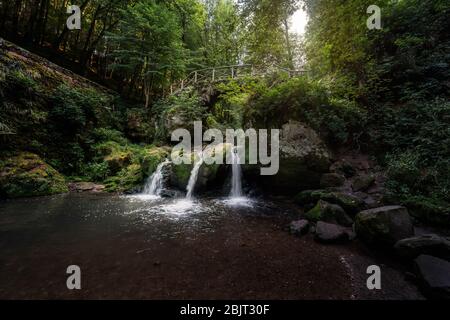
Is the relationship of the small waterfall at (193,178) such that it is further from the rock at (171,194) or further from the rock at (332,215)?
the rock at (332,215)

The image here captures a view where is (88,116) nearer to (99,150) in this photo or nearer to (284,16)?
(99,150)

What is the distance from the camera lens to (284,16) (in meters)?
5.99

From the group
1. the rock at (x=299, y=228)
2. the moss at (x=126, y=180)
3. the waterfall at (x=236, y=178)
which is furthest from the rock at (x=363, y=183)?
the moss at (x=126, y=180)

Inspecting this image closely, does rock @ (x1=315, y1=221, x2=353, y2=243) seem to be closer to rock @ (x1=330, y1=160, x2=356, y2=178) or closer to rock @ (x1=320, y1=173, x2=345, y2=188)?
rock @ (x1=320, y1=173, x2=345, y2=188)

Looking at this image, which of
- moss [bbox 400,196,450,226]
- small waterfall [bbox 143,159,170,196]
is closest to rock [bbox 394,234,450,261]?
moss [bbox 400,196,450,226]

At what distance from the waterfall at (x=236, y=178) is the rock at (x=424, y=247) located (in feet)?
18.1

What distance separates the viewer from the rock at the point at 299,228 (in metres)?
4.59

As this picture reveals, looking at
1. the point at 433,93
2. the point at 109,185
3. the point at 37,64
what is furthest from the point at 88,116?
the point at 433,93

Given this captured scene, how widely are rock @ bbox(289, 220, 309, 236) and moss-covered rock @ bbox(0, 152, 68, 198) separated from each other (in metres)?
9.02

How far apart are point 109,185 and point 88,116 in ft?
16.6

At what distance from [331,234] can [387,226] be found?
94cm

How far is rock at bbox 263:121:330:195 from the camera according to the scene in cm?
709

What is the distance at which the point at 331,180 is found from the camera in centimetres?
677

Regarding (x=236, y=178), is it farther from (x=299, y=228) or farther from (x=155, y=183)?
(x=299, y=228)
